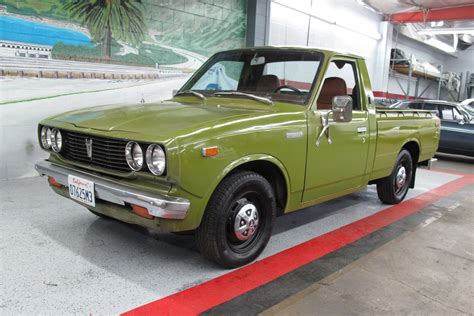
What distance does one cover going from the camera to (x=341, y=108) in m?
3.14

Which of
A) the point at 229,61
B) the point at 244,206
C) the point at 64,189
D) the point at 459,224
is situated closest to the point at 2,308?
the point at 64,189

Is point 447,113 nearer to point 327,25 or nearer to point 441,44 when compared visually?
point 327,25

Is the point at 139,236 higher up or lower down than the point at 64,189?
lower down

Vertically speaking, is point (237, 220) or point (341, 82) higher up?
point (341, 82)

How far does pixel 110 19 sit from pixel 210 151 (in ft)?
15.5

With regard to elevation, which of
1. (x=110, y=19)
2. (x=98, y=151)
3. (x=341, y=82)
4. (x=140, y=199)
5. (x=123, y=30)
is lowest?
(x=140, y=199)

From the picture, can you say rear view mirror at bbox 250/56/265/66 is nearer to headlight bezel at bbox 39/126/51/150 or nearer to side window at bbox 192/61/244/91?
side window at bbox 192/61/244/91

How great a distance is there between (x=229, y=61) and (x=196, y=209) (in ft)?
6.64

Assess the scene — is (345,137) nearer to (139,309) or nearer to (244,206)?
(244,206)

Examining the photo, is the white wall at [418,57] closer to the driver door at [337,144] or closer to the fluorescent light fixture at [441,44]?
the fluorescent light fixture at [441,44]

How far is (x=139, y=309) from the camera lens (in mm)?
2305

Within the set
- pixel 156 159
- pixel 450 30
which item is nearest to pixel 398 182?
pixel 156 159

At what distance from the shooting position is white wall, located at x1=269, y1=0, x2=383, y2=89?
10.1 metres

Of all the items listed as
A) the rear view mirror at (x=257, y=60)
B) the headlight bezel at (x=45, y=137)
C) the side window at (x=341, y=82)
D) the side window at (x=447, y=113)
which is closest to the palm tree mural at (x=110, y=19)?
the headlight bezel at (x=45, y=137)
